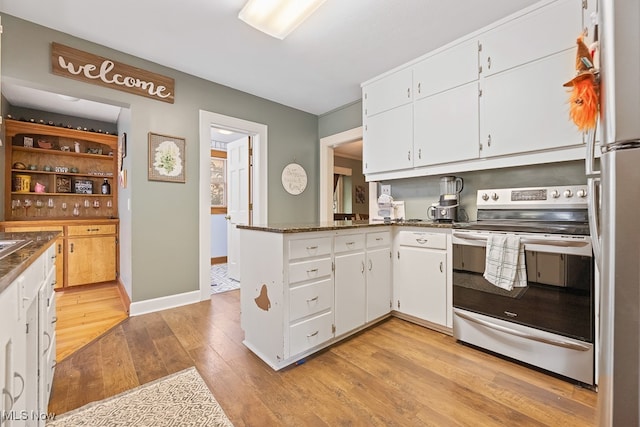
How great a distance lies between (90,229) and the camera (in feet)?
12.2

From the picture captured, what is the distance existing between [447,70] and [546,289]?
77.2 inches

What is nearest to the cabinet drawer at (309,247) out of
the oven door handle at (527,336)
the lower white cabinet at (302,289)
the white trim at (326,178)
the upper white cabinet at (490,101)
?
the lower white cabinet at (302,289)

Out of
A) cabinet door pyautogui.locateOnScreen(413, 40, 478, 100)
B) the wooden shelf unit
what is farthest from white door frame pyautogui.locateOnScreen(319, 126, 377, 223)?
the wooden shelf unit

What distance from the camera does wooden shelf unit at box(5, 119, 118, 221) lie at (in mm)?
3543

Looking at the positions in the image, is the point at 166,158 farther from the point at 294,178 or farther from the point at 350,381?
the point at 350,381

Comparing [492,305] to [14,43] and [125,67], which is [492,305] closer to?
[125,67]

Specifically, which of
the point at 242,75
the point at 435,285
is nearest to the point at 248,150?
the point at 242,75

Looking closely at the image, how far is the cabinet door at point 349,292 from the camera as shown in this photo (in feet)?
6.86

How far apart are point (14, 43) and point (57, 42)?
270 mm

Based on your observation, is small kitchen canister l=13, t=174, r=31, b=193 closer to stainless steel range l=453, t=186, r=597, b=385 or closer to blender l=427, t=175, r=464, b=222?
blender l=427, t=175, r=464, b=222

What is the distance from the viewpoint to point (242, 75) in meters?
3.10

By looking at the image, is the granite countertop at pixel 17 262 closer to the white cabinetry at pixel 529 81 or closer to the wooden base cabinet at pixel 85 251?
the white cabinetry at pixel 529 81

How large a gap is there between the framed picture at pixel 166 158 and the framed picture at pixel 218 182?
8.14ft

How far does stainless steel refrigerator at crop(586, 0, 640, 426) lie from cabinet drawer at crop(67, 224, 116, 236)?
485 cm
